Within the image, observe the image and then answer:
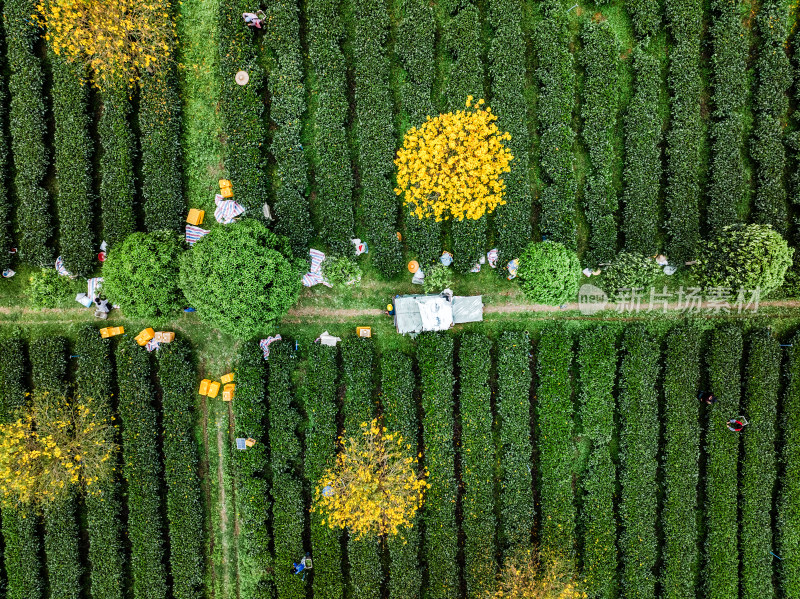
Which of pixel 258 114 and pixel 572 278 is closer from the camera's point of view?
pixel 572 278

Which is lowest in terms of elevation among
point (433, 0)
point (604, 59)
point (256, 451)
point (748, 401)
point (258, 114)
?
point (256, 451)

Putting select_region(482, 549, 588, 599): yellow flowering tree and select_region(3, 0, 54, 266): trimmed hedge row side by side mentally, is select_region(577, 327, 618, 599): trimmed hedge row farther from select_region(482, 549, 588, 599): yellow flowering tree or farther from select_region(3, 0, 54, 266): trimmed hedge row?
select_region(3, 0, 54, 266): trimmed hedge row

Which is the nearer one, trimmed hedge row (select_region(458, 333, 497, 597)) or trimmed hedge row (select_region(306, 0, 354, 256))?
trimmed hedge row (select_region(306, 0, 354, 256))

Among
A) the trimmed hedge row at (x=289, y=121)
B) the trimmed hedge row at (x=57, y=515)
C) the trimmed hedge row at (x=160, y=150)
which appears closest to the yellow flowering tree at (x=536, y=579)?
the trimmed hedge row at (x=289, y=121)

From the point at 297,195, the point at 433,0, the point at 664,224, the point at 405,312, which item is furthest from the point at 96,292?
the point at 664,224

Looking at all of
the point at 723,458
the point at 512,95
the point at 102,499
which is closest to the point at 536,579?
the point at 723,458

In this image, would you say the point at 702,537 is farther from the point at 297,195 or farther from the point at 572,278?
the point at 297,195

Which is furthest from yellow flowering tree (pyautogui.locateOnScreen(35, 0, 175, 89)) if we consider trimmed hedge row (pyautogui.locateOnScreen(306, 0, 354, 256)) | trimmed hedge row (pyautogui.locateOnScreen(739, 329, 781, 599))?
trimmed hedge row (pyautogui.locateOnScreen(739, 329, 781, 599))
